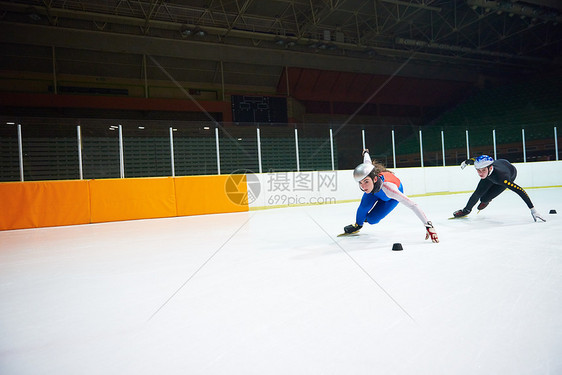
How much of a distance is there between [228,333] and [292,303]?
54cm

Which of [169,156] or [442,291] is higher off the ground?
[169,156]

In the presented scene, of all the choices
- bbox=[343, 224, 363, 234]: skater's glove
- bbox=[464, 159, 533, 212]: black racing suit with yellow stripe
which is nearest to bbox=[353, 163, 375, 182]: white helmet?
bbox=[343, 224, 363, 234]: skater's glove

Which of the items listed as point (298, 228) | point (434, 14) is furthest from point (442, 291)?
point (434, 14)

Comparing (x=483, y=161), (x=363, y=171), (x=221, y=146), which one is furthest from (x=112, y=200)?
(x=483, y=161)

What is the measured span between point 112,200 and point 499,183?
339 inches

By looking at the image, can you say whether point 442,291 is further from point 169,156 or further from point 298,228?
point 169,156

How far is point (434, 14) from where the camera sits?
18.1 m

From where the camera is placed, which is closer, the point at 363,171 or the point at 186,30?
the point at 363,171

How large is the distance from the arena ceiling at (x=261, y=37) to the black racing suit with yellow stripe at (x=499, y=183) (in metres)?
12.6

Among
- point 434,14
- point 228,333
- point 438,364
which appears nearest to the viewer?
point 438,364

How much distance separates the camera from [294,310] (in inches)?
80.4

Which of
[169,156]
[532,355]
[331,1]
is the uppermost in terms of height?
[331,1]

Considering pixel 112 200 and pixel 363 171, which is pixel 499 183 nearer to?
pixel 363 171

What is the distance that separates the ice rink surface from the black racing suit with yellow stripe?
1.15 m
